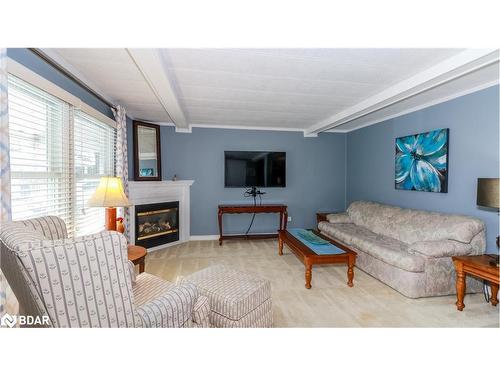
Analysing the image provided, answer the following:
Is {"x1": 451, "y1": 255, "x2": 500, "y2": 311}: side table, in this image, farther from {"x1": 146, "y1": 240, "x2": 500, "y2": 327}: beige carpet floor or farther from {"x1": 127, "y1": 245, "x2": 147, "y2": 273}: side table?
{"x1": 127, "y1": 245, "x2": 147, "y2": 273}: side table

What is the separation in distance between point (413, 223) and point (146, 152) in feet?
14.6

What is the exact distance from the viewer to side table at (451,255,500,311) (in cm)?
204

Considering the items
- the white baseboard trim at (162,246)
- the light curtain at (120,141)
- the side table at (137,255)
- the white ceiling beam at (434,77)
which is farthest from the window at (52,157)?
the white ceiling beam at (434,77)

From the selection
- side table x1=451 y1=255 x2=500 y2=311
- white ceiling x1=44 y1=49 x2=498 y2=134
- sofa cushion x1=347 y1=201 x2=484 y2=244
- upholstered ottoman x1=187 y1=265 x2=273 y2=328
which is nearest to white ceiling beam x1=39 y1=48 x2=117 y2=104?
white ceiling x1=44 y1=49 x2=498 y2=134

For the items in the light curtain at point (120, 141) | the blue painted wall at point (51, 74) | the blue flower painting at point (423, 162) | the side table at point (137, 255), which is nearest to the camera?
the blue painted wall at point (51, 74)

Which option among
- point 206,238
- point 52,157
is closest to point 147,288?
point 52,157

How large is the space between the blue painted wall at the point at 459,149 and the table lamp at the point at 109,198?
3.87 metres

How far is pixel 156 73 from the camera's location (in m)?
2.09

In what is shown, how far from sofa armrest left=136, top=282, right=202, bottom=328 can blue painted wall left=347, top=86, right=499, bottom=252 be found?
323cm

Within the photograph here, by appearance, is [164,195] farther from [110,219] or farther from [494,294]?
[494,294]

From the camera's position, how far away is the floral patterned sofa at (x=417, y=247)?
2.46 meters

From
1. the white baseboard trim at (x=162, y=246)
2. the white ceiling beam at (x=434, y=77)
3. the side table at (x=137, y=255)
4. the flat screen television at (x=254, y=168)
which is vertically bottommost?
the white baseboard trim at (x=162, y=246)

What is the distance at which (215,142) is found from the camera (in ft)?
15.6

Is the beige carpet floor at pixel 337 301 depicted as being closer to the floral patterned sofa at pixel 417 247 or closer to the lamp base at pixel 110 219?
the floral patterned sofa at pixel 417 247
